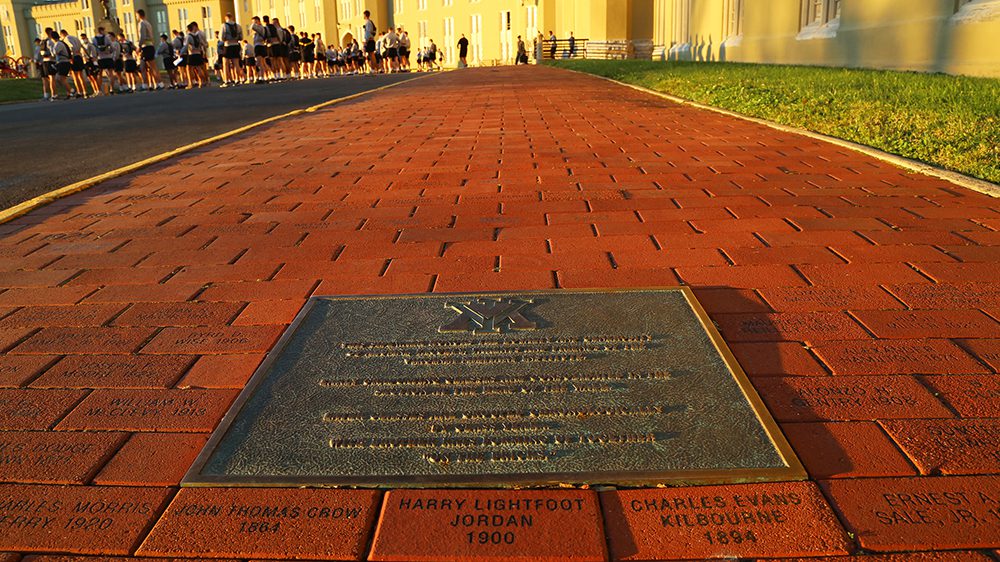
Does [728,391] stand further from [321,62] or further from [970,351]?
[321,62]

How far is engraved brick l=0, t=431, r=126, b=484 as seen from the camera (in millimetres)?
1616

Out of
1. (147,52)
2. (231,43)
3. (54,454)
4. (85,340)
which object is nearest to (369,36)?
(231,43)

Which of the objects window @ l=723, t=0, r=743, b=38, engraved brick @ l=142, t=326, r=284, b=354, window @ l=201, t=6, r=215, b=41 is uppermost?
window @ l=201, t=6, r=215, b=41

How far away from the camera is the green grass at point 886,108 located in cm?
461

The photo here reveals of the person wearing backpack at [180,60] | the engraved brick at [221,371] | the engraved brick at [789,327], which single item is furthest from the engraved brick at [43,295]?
the person wearing backpack at [180,60]

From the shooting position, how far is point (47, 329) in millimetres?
2408

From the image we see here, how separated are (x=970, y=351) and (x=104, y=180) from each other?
503cm

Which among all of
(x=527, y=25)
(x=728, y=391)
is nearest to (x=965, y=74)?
(x=728, y=391)

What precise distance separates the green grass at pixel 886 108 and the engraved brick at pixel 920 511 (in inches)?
123

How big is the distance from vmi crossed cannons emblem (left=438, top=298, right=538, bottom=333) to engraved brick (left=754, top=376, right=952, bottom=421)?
0.70 metres

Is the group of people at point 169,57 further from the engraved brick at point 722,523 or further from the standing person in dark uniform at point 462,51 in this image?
the engraved brick at point 722,523

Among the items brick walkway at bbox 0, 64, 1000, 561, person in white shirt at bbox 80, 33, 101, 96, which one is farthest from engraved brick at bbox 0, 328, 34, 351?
person in white shirt at bbox 80, 33, 101, 96

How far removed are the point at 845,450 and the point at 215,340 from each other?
1.78m

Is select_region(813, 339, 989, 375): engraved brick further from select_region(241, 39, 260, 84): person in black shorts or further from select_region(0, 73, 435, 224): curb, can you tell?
select_region(241, 39, 260, 84): person in black shorts
